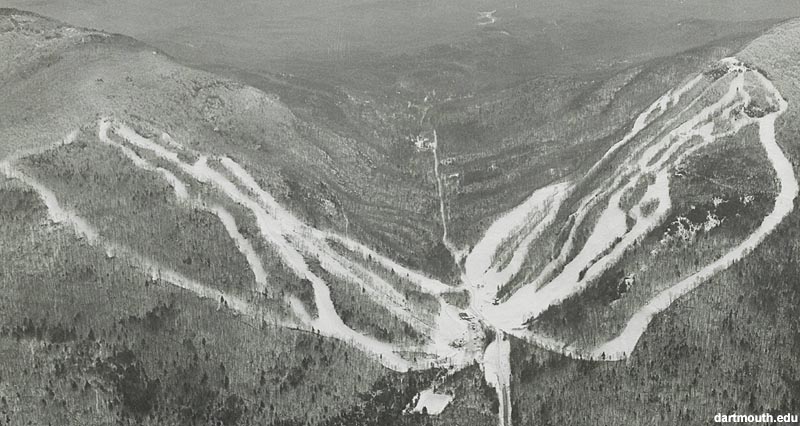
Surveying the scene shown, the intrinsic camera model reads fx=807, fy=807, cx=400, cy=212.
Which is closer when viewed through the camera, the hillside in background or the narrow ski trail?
the hillside in background

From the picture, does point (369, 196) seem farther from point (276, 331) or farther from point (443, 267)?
point (276, 331)

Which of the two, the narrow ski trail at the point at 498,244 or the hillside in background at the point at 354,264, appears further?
the narrow ski trail at the point at 498,244

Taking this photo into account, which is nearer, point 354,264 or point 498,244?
point 354,264

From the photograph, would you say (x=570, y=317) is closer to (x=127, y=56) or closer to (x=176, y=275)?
(x=176, y=275)

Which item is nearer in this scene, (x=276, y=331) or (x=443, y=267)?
(x=276, y=331)

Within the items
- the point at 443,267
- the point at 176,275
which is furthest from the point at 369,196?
the point at 176,275

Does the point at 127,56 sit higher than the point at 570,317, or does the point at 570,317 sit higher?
the point at 127,56

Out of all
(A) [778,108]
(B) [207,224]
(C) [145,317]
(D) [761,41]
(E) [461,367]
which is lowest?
(E) [461,367]

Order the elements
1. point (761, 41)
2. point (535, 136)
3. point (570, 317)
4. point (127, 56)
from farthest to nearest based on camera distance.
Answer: point (535, 136), point (127, 56), point (761, 41), point (570, 317)

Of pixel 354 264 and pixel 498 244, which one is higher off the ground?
pixel 354 264

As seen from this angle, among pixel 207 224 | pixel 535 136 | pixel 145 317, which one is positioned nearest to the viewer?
pixel 145 317
